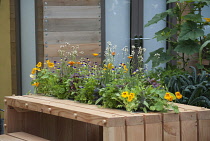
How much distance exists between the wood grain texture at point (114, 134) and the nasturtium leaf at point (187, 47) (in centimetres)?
206

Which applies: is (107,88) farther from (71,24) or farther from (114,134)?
(71,24)

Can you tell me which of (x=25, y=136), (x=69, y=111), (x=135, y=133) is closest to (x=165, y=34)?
(x=25, y=136)

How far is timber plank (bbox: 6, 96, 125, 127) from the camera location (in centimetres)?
275

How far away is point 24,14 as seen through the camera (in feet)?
19.5

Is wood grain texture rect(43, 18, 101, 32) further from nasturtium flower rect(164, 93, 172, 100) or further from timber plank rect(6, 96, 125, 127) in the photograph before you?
nasturtium flower rect(164, 93, 172, 100)

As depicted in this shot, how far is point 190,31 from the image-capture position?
4672 millimetres

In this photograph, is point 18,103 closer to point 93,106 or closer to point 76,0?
point 93,106

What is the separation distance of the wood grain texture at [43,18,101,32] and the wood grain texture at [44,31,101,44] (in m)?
0.05

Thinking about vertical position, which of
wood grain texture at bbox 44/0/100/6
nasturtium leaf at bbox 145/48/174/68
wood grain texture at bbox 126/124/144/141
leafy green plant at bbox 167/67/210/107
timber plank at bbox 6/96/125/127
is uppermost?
wood grain texture at bbox 44/0/100/6

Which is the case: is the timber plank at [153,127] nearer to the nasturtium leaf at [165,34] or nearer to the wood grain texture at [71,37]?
the nasturtium leaf at [165,34]

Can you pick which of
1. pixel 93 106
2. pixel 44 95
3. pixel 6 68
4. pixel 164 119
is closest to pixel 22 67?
pixel 6 68

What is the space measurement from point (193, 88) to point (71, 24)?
2.38 metres

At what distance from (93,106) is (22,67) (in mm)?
2973

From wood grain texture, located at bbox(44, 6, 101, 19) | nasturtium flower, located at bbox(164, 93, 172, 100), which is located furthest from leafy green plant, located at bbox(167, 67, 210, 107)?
wood grain texture, located at bbox(44, 6, 101, 19)
